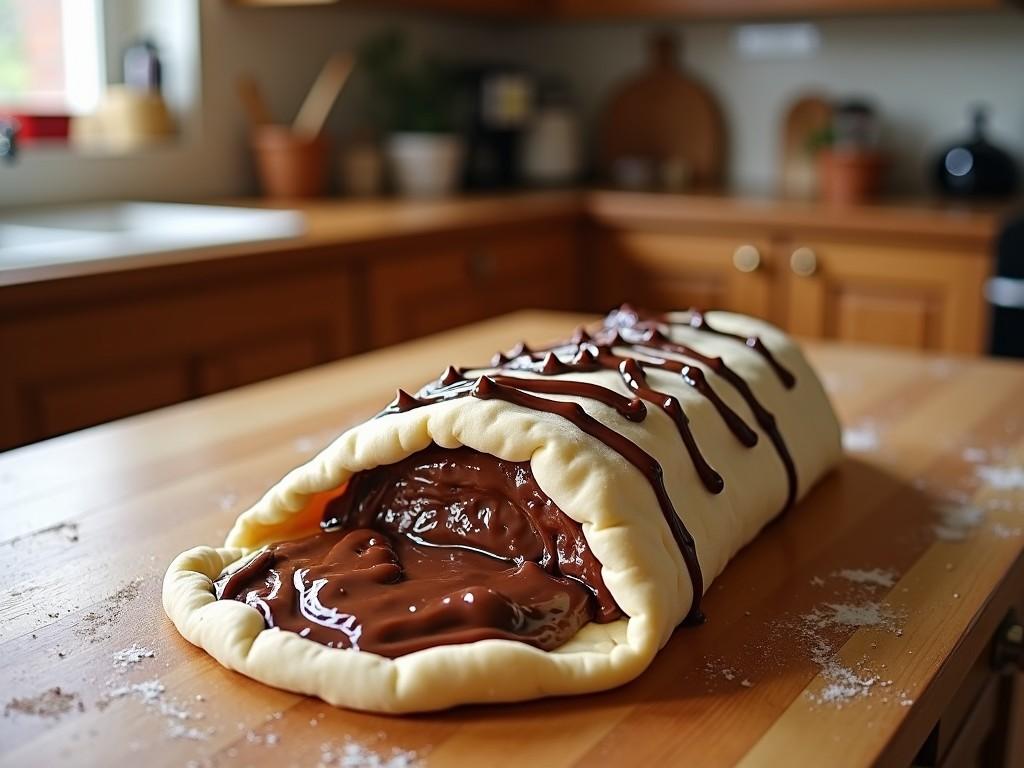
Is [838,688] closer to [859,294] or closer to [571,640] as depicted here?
[571,640]

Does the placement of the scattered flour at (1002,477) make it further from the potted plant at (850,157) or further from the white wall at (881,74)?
the white wall at (881,74)

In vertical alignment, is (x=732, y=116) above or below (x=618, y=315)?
above

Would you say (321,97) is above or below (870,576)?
above

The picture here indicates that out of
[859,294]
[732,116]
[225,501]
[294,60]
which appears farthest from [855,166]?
[225,501]

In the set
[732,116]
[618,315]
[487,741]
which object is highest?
[732,116]

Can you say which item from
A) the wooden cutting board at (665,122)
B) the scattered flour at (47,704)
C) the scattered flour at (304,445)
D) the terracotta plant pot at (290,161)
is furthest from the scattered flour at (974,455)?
the wooden cutting board at (665,122)

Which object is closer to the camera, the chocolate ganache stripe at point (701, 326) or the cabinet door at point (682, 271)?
the chocolate ganache stripe at point (701, 326)

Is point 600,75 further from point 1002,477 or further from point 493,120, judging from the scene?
point 1002,477

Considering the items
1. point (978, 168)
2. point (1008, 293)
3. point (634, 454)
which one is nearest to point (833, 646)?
point (634, 454)
